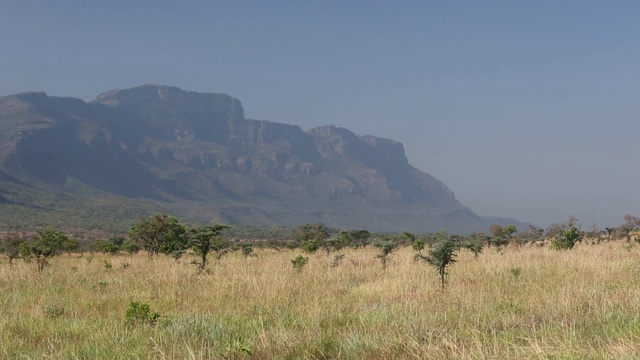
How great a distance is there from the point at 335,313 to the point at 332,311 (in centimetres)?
19

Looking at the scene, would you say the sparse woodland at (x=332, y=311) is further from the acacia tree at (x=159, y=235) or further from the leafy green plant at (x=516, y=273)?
the acacia tree at (x=159, y=235)

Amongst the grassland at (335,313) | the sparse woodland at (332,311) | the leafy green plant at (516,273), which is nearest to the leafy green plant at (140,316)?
the sparse woodland at (332,311)

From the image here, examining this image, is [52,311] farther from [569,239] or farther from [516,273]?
[569,239]

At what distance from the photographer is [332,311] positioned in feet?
29.0

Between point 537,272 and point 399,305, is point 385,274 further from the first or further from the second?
point 399,305

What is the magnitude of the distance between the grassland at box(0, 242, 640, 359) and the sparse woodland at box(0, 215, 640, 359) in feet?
0.11

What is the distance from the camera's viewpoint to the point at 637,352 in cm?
497

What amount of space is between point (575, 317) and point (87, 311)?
8.22 meters

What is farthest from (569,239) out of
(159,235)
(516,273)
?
(159,235)

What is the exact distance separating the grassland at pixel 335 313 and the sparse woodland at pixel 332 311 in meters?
0.03

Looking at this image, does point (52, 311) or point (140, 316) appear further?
point (52, 311)

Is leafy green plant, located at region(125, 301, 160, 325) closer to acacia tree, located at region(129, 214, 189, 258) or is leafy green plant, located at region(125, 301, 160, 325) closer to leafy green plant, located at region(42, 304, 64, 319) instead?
leafy green plant, located at region(42, 304, 64, 319)

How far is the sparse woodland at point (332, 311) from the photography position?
5.89 meters

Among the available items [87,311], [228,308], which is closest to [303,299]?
[228,308]
